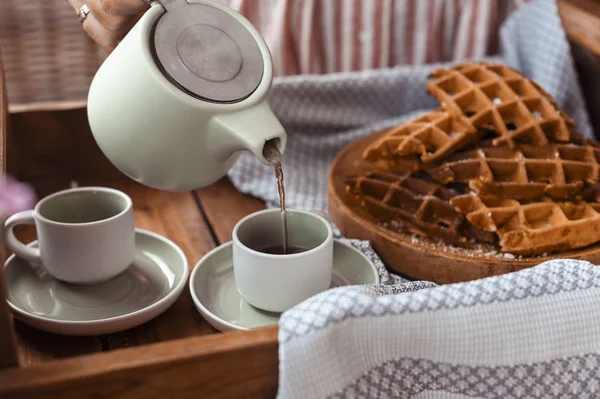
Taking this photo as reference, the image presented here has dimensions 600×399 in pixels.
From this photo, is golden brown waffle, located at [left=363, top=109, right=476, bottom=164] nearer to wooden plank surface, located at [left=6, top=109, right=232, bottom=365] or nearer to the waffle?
the waffle

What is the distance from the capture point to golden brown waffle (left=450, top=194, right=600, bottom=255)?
90cm

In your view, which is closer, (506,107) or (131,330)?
(131,330)

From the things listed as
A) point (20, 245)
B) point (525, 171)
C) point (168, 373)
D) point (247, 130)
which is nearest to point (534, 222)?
point (525, 171)

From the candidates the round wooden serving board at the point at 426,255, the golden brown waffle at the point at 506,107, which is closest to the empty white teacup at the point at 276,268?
the round wooden serving board at the point at 426,255

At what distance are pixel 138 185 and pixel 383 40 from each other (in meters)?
0.57

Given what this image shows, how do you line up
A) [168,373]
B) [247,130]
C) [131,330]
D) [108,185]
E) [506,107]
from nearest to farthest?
[168,373] → [247,130] → [131,330] → [506,107] → [108,185]

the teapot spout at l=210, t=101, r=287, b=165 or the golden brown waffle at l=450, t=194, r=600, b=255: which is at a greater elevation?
the teapot spout at l=210, t=101, r=287, b=165

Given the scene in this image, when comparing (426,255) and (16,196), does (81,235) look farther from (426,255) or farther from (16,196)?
(426,255)

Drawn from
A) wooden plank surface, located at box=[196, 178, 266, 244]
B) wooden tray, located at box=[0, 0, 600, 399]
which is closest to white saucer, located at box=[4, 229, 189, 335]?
wooden tray, located at box=[0, 0, 600, 399]

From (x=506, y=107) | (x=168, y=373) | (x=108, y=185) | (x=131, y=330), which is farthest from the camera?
(x=108, y=185)

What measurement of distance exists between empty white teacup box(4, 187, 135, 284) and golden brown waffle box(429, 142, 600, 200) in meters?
0.42

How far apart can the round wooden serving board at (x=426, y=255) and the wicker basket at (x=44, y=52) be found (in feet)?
1.95

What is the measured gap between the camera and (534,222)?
37.5 inches

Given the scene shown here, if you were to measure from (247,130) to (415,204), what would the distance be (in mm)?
338
